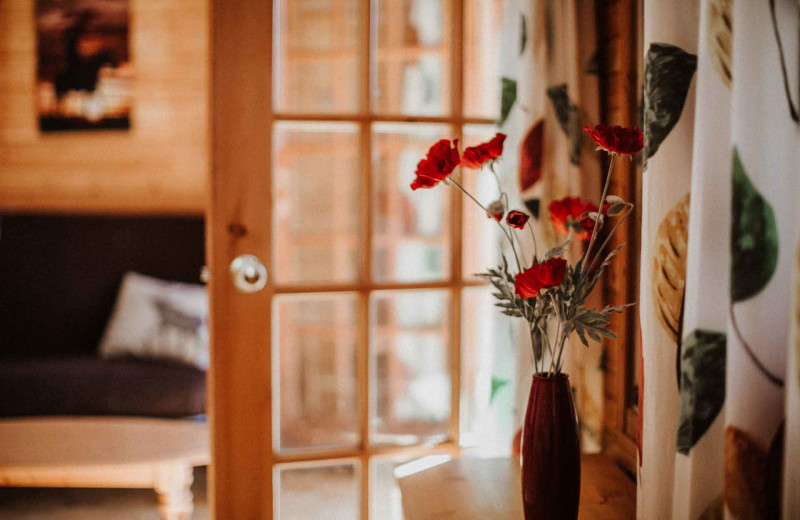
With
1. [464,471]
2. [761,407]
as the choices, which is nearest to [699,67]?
[761,407]

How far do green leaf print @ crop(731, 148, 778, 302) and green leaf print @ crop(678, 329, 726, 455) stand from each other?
90mm

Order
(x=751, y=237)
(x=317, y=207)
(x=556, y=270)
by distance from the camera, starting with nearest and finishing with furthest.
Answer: (x=751, y=237) < (x=556, y=270) < (x=317, y=207)

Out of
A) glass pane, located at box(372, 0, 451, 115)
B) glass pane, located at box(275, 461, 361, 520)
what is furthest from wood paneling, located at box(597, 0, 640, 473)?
glass pane, located at box(372, 0, 451, 115)

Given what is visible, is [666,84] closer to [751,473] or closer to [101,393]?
[751,473]

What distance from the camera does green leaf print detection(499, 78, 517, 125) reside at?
134 cm

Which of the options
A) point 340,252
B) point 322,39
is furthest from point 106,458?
point 322,39

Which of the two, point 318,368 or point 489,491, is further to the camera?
point 318,368

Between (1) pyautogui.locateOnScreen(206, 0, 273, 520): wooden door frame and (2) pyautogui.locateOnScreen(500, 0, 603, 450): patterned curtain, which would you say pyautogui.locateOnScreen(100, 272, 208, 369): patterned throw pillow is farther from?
(2) pyautogui.locateOnScreen(500, 0, 603, 450): patterned curtain

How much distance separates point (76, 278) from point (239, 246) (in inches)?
76.2

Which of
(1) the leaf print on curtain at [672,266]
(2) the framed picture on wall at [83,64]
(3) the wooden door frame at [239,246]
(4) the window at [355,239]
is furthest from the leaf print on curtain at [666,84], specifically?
(2) the framed picture on wall at [83,64]

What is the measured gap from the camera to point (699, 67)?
0.75 meters

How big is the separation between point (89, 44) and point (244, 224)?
2463 mm

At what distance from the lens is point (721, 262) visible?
76cm

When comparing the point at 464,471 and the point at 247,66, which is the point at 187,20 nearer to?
the point at 247,66
